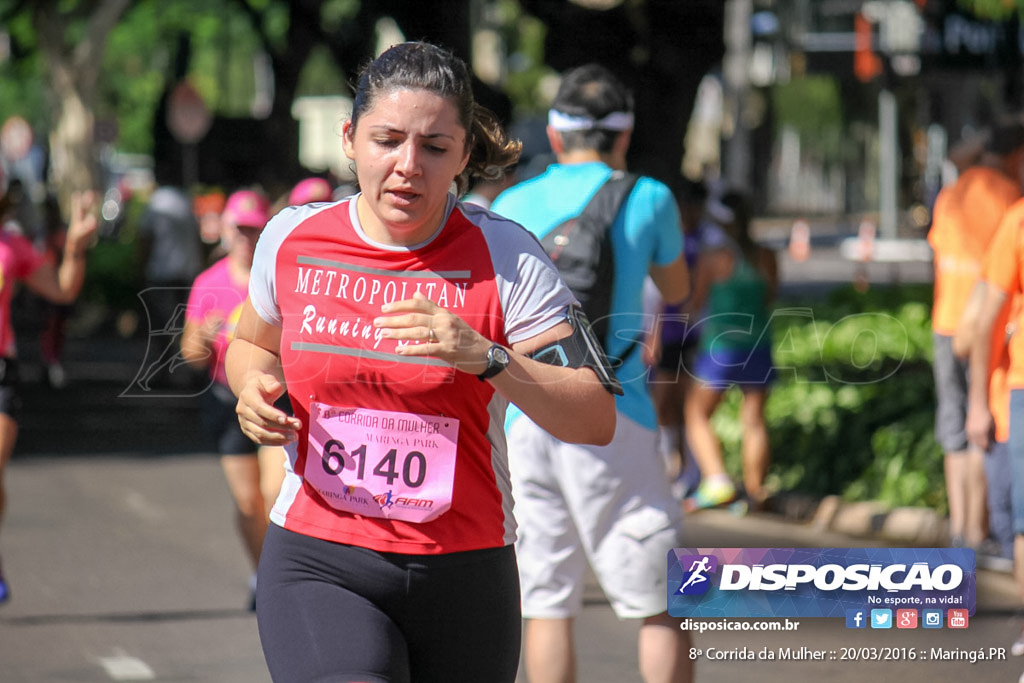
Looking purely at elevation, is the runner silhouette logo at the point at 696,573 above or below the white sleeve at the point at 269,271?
below

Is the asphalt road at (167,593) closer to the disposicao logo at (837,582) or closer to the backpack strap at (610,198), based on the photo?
the disposicao logo at (837,582)

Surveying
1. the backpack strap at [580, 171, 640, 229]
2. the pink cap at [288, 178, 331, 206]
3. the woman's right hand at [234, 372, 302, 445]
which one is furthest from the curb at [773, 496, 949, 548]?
the woman's right hand at [234, 372, 302, 445]

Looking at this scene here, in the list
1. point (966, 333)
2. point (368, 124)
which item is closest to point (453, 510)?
point (368, 124)

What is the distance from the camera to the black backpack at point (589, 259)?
4.77 m

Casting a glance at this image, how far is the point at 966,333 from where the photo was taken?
593 centimetres

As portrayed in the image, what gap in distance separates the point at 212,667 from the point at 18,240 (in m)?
2.19

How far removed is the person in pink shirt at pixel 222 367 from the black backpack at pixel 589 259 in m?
2.28

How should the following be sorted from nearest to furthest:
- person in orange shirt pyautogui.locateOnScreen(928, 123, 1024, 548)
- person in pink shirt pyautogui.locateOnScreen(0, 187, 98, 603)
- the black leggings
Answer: the black leggings < person in pink shirt pyautogui.locateOnScreen(0, 187, 98, 603) < person in orange shirt pyautogui.locateOnScreen(928, 123, 1024, 548)

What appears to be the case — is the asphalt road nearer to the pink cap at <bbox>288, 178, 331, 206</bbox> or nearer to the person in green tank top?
the person in green tank top

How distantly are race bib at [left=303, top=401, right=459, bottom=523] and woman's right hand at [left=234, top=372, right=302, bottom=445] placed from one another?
0.11 m

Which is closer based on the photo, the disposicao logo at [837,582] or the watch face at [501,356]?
the watch face at [501,356]

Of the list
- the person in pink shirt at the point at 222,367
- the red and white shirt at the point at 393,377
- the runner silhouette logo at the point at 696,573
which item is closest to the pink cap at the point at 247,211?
the person in pink shirt at the point at 222,367

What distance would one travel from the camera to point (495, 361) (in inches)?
119

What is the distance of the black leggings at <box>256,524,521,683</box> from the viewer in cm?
315
